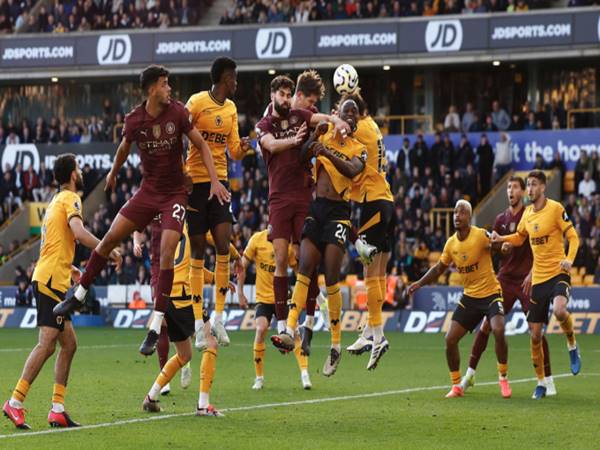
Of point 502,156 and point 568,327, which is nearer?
point 568,327

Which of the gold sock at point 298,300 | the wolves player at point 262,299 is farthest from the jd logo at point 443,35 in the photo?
the gold sock at point 298,300

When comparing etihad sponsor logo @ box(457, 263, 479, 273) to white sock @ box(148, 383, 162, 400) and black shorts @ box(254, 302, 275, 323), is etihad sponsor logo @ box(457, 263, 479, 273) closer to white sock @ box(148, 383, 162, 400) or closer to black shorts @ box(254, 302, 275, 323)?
black shorts @ box(254, 302, 275, 323)

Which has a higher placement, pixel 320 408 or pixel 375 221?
pixel 375 221

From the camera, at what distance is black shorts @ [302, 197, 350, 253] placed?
15281 mm

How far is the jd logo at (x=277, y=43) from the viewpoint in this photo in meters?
44.2

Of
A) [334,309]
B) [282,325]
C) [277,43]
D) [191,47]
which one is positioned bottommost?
[282,325]

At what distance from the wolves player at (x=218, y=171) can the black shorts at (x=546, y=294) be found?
4651 mm

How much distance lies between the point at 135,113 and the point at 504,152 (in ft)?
90.6

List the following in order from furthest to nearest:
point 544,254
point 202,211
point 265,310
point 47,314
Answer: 1. point 265,310
2. point 544,254
3. point 202,211
4. point 47,314

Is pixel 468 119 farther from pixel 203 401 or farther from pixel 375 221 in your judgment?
pixel 203 401

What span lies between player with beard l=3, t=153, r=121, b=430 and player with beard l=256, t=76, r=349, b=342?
2.44 meters

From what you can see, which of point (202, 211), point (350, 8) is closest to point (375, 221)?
point (202, 211)

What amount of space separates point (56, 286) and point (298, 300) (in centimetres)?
302

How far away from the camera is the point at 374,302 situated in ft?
52.8
